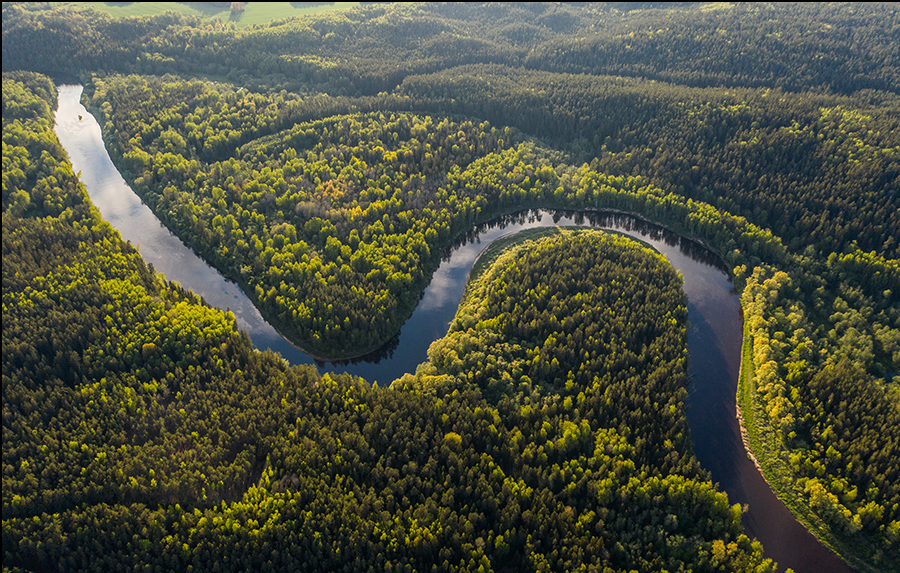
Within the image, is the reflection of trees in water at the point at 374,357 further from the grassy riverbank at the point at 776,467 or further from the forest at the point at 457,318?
the grassy riverbank at the point at 776,467

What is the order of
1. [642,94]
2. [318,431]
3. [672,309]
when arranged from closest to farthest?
[318,431] → [672,309] → [642,94]

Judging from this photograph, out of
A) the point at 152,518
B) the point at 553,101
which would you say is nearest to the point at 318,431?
the point at 152,518

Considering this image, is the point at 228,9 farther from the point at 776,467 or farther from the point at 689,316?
the point at 776,467

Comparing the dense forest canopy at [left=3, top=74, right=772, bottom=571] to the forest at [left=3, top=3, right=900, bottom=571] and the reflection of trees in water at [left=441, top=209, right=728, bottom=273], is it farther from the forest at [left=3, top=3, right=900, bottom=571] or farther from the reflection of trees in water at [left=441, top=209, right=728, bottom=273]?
the reflection of trees in water at [left=441, top=209, right=728, bottom=273]

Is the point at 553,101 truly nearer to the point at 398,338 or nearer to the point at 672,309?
the point at 672,309

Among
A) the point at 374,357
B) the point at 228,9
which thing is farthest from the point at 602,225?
the point at 228,9
